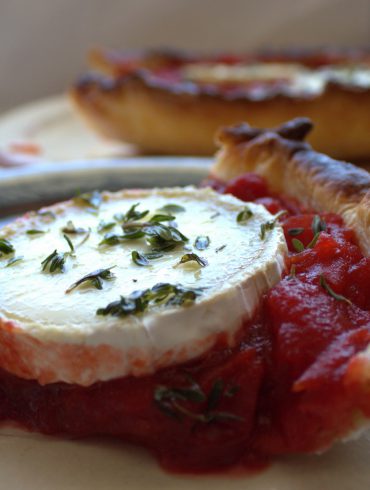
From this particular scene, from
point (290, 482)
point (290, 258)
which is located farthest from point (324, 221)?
point (290, 482)

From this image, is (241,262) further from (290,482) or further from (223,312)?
(290,482)

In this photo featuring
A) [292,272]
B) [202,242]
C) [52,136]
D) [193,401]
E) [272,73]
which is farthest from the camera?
[272,73]

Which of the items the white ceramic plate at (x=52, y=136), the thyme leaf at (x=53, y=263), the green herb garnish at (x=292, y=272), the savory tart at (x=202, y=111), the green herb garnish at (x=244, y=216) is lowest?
the white ceramic plate at (x=52, y=136)

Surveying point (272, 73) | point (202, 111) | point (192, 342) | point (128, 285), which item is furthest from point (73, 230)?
point (272, 73)

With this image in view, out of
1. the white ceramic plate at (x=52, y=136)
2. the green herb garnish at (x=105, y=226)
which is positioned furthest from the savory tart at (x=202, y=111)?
the green herb garnish at (x=105, y=226)

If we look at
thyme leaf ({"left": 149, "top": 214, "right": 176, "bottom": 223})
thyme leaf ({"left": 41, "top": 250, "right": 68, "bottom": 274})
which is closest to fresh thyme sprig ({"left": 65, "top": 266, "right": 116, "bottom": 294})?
thyme leaf ({"left": 41, "top": 250, "right": 68, "bottom": 274})

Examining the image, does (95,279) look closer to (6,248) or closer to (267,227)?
(6,248)

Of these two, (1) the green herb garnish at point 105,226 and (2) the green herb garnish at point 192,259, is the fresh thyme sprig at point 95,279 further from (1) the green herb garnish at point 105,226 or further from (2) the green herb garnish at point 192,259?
(1) the green herb garnish at point 105,226
